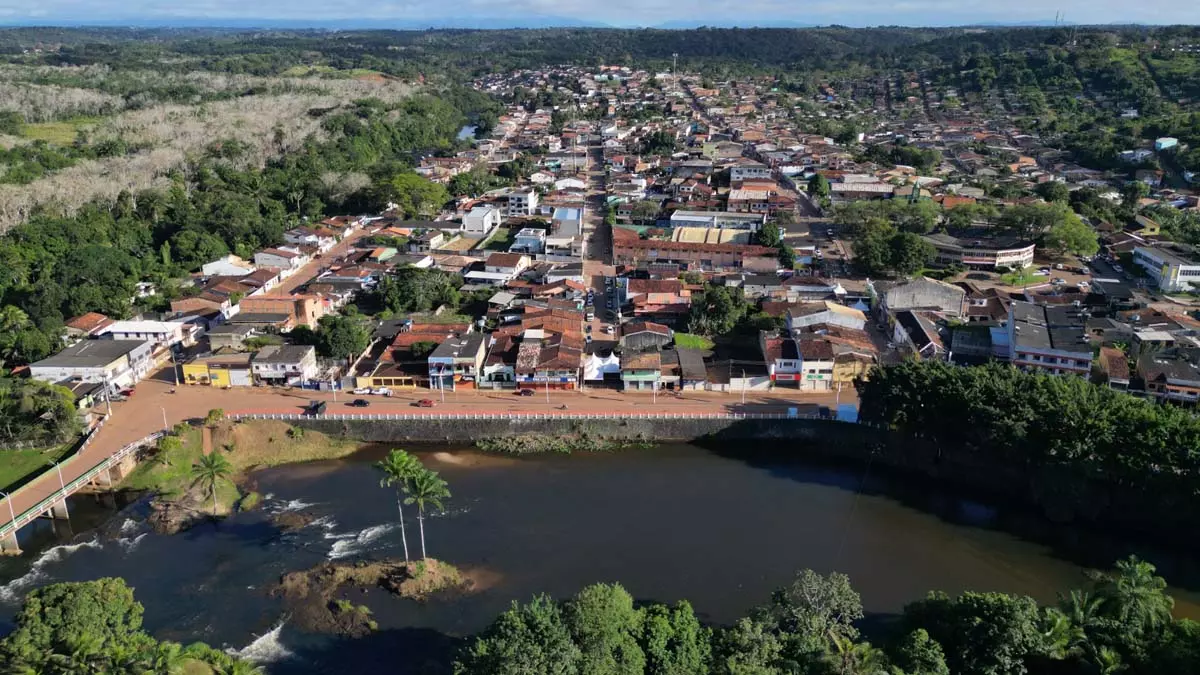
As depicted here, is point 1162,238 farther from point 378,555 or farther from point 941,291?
point 378,555

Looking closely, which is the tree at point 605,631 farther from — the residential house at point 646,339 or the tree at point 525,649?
the residential house at point 646,339

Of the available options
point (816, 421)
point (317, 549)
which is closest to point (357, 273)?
point (317, 549)

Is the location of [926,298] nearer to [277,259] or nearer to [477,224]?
[477,224]

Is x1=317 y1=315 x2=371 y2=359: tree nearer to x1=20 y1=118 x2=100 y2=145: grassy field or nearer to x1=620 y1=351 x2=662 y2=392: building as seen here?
x1=620 y1=351 x2=662 y2=392: building

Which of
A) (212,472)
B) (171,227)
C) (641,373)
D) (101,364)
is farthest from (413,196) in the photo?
(212,472)

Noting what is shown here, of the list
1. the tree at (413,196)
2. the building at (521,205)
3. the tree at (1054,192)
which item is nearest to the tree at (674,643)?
the building at (521,205)

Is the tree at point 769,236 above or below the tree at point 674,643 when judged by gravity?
above

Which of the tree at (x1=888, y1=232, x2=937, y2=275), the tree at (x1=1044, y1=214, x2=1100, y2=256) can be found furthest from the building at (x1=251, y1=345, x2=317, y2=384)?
the tree at (x1=1044, y1=214, x2=1100, y2=256)
